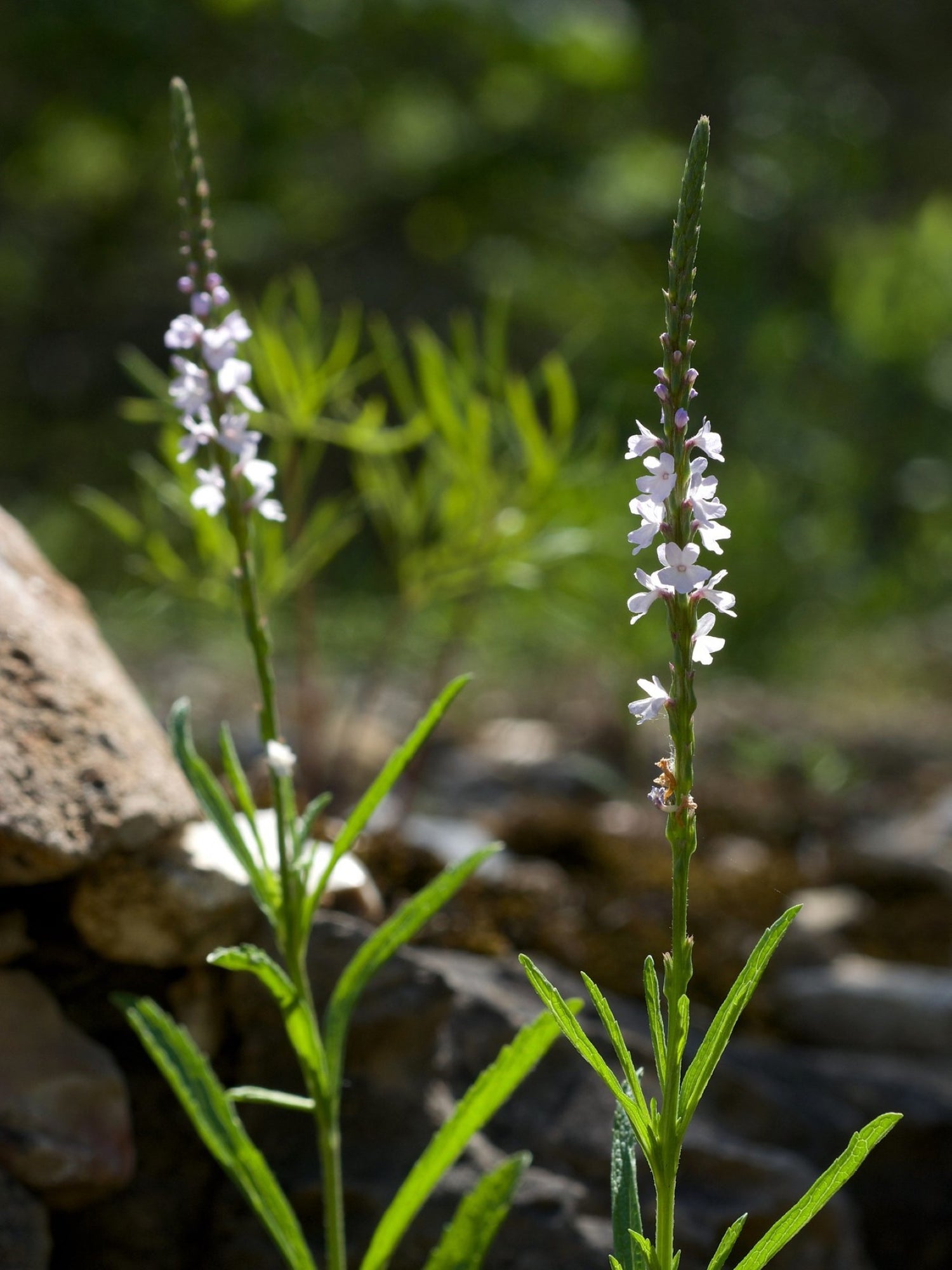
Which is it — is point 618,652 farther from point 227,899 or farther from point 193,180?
point 193,180

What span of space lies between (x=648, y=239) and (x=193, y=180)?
936 centimetres

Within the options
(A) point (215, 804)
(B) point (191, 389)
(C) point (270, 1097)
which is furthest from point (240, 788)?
(B) point (191, 389)

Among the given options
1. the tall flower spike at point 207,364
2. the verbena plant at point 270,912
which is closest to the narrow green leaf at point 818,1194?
the verbena plant at point 270,912

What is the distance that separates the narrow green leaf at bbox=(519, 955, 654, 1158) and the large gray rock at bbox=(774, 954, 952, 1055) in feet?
4.25

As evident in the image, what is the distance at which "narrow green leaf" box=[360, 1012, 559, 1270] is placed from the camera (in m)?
1.12

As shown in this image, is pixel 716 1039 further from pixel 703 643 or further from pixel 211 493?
pixel 211 493

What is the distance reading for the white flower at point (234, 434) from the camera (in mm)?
1026

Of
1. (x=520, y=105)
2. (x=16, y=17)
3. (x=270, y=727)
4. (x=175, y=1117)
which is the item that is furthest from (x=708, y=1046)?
(x=520, y=105)

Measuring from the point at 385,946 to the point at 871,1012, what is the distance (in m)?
1.27

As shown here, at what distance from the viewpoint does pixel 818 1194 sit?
→ 0.91m

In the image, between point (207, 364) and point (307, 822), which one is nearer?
point (207, 364)

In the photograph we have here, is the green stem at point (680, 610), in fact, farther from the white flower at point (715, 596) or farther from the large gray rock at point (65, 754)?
the large gray rock at point (65, 754)

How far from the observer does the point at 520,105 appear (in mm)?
9219

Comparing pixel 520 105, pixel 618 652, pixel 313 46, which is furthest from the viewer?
A: pixel 520 105
